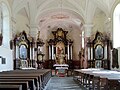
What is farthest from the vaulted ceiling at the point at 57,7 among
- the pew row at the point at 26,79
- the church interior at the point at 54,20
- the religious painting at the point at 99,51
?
the pew row at the point at 26,79

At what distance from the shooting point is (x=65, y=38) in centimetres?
2809

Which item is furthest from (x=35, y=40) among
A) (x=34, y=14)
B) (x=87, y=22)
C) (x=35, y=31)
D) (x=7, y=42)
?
(x=7, y=42)

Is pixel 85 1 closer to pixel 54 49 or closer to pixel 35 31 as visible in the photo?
pixel 35 31

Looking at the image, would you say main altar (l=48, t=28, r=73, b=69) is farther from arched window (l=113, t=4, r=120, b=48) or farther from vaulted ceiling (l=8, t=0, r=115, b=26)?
arched window (l=113, t=4, r=120, b=48)

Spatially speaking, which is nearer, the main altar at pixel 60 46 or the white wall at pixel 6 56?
the white wall at pixel 6 56

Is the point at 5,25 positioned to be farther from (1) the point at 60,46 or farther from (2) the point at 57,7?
(1) the point at 60,46

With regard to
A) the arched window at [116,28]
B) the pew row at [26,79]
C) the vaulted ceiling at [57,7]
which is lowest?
the pew row at [26,79]

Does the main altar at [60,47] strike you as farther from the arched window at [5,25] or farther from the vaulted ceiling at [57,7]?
the arched window at [5,25]

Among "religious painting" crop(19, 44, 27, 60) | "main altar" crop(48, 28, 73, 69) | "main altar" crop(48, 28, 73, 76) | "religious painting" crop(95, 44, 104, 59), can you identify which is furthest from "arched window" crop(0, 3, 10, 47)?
"main altar" crop(48, 28, 73, 69)

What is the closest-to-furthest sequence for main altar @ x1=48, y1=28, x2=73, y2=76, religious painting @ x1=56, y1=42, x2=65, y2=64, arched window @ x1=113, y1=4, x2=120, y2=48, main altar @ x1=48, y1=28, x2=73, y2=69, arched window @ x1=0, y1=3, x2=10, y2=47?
arched window @ x1=0, y1=3, x2=10, y2=47
arched window @ x1=113, y1=4, x2=120, y2=48
religious painting @ x1=56, y1=42, x2=65, y2=64
main altar @ x1=48, y1=28, x2=73, y2=76
main altar @ x1=48, y1=28, x2=73, y2=69

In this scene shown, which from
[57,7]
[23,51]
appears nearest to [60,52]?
[57,7]

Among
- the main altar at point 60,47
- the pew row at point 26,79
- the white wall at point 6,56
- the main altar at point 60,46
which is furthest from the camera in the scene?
the main altar at point 60,46

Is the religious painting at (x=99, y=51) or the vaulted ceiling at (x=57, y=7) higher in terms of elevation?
the vaulted ceiling at (x=57, y=7)

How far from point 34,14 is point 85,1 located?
4076mm
